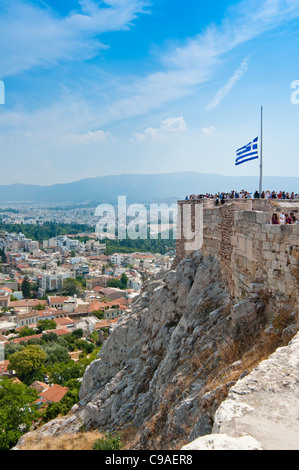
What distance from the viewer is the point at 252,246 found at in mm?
7582

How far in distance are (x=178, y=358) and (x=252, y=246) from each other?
142 inches

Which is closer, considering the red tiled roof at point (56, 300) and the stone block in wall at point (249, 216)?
the stone block in wall at point (249, 216)

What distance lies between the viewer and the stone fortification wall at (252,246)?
6020 mm

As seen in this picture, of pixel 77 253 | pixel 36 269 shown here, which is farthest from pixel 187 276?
pixel 77 253

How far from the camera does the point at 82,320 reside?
5288cm

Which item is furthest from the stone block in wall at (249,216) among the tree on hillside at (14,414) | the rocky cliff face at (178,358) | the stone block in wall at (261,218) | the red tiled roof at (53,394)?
the red tiled roof at (53,394)

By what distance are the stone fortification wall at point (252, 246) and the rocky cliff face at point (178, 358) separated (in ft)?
1.37

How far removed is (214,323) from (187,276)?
3.97 metres

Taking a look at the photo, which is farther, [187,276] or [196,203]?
[196,203]

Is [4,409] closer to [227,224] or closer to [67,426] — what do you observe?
[67,426]

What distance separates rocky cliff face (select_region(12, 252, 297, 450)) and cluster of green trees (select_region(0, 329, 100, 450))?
6.94 meters

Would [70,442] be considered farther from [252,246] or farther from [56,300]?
[56,300]

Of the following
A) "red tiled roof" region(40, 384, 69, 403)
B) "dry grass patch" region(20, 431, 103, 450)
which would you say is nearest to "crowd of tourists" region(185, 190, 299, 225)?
"dry grass patch" region(20, 431, 103, 450)

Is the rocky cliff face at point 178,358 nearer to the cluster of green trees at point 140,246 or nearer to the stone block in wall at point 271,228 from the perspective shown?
the stone block in wall at point 271,228
